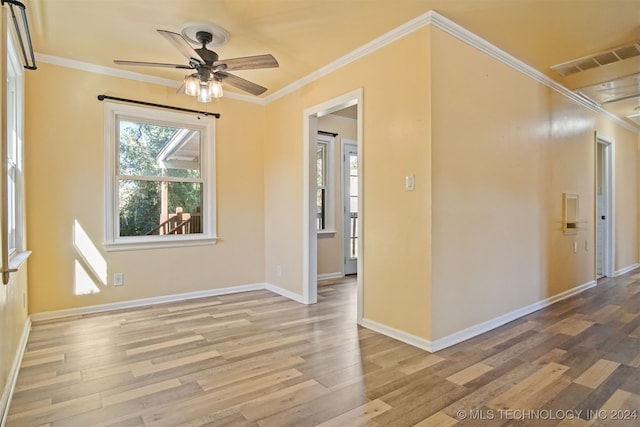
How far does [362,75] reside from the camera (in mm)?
3418

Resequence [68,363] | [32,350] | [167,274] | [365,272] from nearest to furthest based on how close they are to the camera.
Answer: [68,363], [32,350], [365,272], [167,274]

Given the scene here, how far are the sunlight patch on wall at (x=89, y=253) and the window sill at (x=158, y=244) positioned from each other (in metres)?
0.12

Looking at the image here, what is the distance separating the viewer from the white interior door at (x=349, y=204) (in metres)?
5.95

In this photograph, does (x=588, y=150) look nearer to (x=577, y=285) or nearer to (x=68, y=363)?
(x=577, y=285)

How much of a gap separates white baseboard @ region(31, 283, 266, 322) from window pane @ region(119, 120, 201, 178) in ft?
4.74

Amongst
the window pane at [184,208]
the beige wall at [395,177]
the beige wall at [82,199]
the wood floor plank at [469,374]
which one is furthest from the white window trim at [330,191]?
the wood floor plank at [469,374]

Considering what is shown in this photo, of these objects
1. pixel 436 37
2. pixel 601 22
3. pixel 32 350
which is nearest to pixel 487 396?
pixel 436 37

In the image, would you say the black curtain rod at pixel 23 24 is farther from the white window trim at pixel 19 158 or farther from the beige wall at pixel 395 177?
the beige wall at pixel 395 177

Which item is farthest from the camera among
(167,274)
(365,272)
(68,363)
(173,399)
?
(167,274)

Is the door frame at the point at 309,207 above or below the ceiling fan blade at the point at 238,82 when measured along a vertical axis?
below

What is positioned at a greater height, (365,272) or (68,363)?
(365,272)

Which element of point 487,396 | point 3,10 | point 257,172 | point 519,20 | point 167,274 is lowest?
point 487,396

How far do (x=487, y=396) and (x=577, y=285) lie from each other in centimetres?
353

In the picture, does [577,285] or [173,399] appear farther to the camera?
[577,285]
